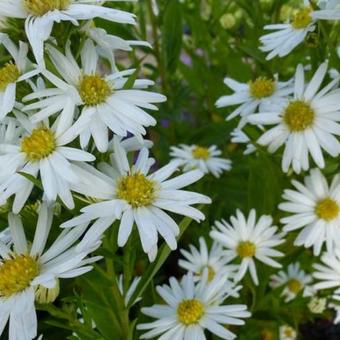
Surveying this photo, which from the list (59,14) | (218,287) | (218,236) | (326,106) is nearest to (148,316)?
(218,287)

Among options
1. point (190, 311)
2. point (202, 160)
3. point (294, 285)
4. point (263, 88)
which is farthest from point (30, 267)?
point (294, 285)

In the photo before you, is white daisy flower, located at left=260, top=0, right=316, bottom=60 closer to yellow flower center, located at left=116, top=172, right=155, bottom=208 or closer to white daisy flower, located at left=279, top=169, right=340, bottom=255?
white daisy flower, located at left=279, top=169, right=340, bottom=255

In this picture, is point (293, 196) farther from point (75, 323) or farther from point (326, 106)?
point (75, 323)

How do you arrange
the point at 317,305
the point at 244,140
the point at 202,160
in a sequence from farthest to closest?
1. the point at 202,160
2. the point at 317,305
3. the point at 244,140

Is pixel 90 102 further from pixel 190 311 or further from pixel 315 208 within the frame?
pixel 315 208

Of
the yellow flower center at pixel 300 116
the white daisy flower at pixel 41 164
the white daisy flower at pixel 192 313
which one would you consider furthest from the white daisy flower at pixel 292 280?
the white daisy flower at pixel 41 164
